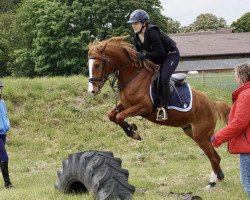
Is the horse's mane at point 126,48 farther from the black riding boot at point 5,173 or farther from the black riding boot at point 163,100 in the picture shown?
the black riding boot at point 5,173

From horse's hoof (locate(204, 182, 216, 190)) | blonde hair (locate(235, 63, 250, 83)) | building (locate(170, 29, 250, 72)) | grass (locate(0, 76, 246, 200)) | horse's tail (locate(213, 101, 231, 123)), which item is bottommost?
building (locate(170, 29, 250, 72))

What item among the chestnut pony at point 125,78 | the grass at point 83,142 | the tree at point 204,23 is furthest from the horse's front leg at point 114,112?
the tree at point 204,23

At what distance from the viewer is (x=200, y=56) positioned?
57188 mm

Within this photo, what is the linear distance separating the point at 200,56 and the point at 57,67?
2150 cm

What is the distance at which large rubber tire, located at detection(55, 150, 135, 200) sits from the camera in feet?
22.7

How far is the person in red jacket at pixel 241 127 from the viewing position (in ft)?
17.6

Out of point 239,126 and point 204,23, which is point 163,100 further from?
point 204,23

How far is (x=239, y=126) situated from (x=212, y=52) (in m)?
53.5

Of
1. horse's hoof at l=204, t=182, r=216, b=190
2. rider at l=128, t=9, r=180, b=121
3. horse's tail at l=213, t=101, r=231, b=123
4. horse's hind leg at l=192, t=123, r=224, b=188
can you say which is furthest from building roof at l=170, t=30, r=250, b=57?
rider at l=128, t=9, r=180, b=121

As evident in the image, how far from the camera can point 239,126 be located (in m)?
5.39

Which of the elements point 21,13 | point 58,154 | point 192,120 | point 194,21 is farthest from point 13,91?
point 194,21

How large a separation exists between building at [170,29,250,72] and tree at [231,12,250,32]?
717 inches

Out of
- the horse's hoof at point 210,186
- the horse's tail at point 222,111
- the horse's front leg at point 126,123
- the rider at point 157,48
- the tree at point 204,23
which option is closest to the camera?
the rider at point 157,48

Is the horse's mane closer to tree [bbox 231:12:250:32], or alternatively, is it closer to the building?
the building
